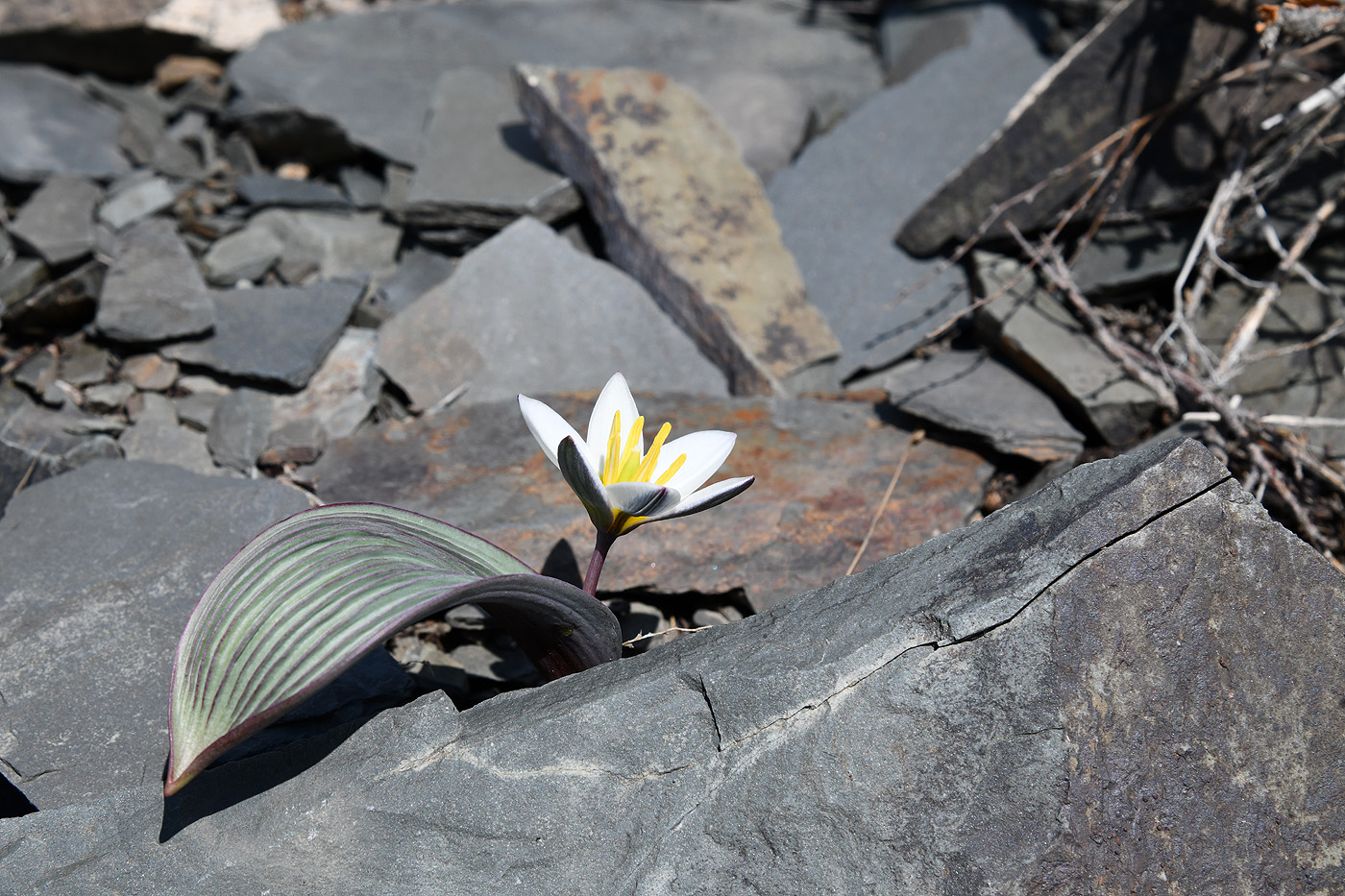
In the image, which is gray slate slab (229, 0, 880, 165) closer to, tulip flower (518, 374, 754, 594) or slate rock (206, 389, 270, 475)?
slate rock (206, 389, 270, 475)

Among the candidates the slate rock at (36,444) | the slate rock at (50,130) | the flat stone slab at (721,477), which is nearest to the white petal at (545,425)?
the flat stone slab at (721,477)

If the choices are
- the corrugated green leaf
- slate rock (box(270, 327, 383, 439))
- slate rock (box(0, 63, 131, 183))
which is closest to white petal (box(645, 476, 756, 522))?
the corrugated green leaf

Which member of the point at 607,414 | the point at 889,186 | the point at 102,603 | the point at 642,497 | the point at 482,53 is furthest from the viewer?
the point at 482,53

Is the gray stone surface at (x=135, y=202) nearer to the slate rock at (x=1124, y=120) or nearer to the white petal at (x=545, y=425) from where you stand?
the white petal at (x=545, y=425)

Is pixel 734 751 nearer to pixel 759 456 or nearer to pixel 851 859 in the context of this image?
pixel 851 859

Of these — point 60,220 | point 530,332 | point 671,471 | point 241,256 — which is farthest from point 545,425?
point 60,220

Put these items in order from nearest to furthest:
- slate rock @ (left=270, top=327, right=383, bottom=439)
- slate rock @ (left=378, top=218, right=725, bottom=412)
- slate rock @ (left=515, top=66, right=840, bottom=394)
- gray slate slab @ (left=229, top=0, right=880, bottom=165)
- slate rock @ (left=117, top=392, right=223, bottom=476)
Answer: slate rock @ (left=117, top=392, right=223, bottom=476)
slate rock @ (left=270, top=327, right=383, bottom=439)
slate rock @ (left=378, top=218, right=725, bottom=412)
slate rock @ (left=515, top=66, right=840, bottom=394)
gray slate slab @ (left=229, top=0, right=880, bottom=165)

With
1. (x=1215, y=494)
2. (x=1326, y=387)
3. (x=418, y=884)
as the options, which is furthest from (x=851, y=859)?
(x=1326, y=387)

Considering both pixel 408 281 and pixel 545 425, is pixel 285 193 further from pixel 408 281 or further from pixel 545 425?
pixel 545 425
